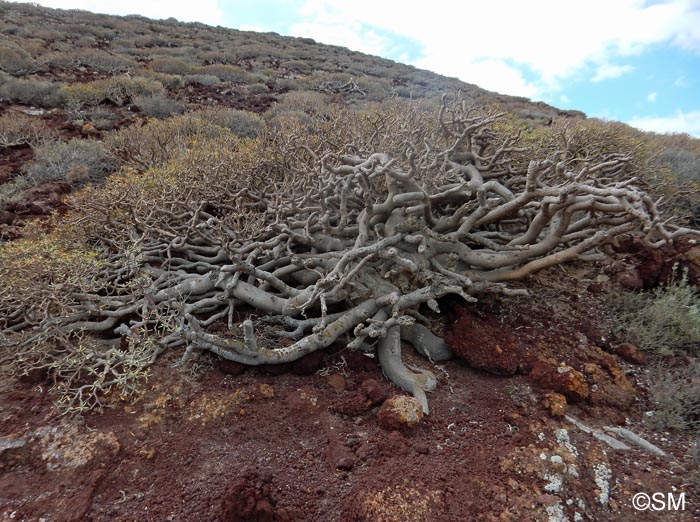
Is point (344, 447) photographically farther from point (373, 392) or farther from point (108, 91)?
point (108, 91)

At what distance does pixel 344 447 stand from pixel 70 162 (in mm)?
6426

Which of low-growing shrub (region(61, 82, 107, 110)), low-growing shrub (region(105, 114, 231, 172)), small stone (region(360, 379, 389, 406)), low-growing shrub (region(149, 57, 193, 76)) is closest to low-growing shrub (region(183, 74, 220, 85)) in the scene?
low-growing shrub (region(149, 57, 193, 76))

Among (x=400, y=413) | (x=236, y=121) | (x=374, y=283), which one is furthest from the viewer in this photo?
(x=236, y=121)

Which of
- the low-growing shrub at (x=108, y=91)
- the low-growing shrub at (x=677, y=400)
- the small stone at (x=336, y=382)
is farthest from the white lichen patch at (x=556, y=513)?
the low-growing shrub at (x=108, y=91)

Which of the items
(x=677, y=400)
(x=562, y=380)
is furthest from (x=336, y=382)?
(x=677, y=400)

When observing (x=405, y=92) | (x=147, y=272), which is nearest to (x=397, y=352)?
(x=147, y=272)

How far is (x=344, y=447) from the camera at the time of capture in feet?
8.27

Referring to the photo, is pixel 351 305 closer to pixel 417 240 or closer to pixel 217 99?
pixel 417 240

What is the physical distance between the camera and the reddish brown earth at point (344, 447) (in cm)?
213

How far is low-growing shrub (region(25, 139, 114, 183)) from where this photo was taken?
20.0 feet

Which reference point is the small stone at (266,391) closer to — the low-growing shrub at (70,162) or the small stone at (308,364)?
the small stone at (308,364)

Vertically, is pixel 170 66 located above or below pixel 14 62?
above

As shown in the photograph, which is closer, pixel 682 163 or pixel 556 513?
pixel 556 513

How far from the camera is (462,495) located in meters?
2.17
